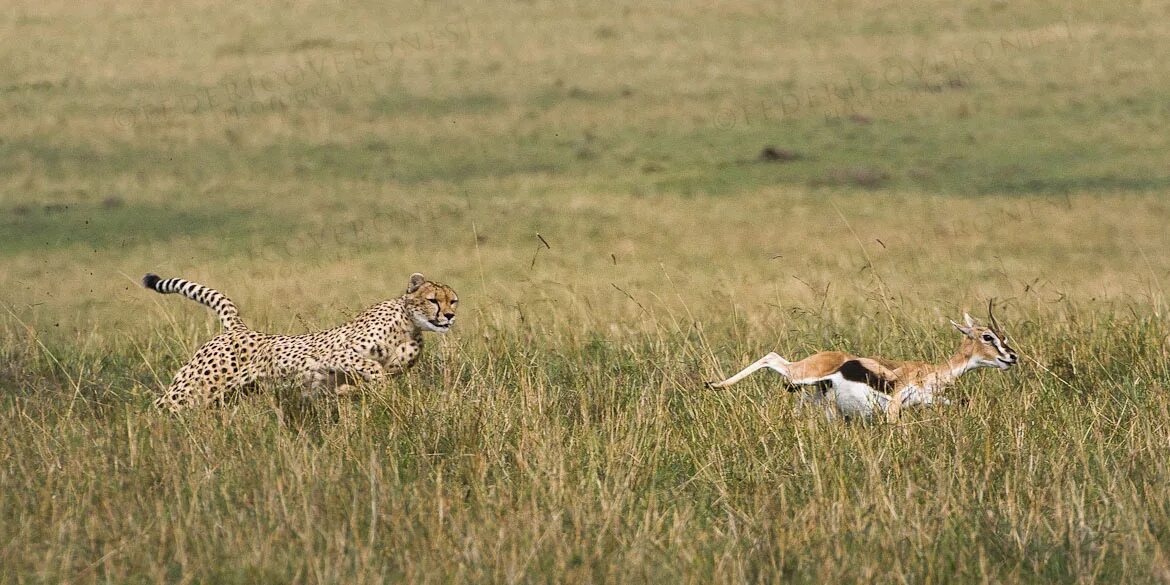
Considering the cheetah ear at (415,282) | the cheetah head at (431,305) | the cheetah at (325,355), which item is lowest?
the cheetah at (325,355)

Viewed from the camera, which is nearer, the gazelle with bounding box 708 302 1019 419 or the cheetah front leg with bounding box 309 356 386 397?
the gazelle with bounding box 708 302 1019 419

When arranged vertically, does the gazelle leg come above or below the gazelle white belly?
above

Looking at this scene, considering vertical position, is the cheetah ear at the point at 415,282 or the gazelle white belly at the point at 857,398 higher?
the cheetah ear at the point at 415,282

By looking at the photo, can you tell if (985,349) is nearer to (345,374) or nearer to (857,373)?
(857,373)

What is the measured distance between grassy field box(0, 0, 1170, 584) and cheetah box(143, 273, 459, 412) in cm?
14

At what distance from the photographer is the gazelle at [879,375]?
5.06 m

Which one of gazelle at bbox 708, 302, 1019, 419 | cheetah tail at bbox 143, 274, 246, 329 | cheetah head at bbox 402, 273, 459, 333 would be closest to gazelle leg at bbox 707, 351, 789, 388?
gazelle at bbox 708, 302, 1019, 419

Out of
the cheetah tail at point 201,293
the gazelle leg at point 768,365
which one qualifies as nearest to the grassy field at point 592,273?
the gazelle leg at point 768,365

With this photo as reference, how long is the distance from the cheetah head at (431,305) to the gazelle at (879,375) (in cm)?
101

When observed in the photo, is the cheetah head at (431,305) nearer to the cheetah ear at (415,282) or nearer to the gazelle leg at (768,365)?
the cheetah ear at (415,282)

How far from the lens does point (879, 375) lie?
5121mm

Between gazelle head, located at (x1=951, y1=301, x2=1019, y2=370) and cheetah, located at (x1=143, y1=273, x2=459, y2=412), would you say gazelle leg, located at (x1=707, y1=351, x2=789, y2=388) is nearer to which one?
gazelle head, located at (x1=951, y1=301, x2=1019, y2=370)

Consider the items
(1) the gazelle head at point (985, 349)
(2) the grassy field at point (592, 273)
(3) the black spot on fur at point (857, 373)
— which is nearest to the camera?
(2) the grassy field at point (592, 273)

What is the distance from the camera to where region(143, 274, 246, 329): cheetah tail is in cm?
617
